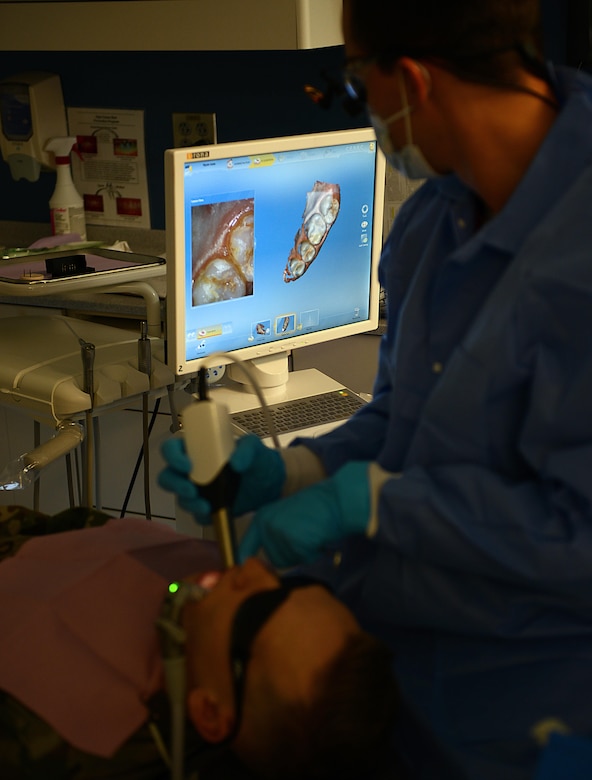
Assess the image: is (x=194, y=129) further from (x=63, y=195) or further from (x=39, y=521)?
(x=39, y=521)

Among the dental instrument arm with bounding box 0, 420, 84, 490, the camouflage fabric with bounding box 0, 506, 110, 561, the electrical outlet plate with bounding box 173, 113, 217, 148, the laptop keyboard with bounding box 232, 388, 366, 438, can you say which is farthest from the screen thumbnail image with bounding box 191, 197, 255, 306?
the electrical outlet plate with bounding box 173, 113, 217, 148

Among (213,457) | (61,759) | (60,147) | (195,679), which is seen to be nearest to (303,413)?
(213,457)

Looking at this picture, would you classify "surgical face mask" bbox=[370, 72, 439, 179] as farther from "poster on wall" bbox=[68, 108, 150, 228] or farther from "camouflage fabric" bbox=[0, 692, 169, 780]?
"poster on wall" bbox=[68, 108, 150, 228]

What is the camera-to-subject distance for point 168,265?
188 cm

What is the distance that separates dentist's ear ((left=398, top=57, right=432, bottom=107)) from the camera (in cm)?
115

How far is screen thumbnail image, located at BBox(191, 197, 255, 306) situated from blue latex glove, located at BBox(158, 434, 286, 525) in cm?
59

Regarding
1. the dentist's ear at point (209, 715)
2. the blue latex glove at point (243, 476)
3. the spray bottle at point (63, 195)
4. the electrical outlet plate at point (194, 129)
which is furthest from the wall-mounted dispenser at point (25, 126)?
the dentist's ear at point (209, 715)

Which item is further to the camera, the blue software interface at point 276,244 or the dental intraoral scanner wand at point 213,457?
the blue software interface at point 276,244

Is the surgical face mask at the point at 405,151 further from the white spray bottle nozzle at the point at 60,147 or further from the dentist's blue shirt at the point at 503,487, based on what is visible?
the white spray bottle nozzle at the point at 60,147

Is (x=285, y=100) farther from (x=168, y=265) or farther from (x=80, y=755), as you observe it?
(x=80, y=755)

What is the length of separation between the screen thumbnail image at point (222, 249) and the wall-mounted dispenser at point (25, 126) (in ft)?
3.60

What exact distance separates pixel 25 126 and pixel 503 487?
219 cm

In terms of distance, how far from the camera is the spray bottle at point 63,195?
110 inches

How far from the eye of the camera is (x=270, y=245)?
2.03 m
